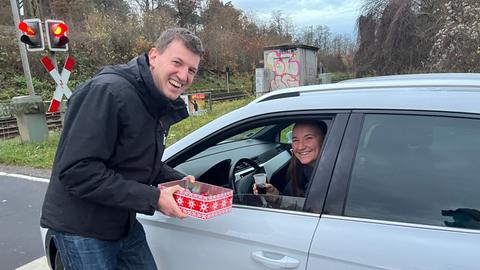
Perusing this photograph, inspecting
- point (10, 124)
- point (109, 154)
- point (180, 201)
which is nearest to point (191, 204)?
point (180, 201)

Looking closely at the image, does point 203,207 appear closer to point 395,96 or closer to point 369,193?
point 369,193

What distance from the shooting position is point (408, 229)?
4.99 feet

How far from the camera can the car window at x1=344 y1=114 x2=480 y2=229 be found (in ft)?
4.92

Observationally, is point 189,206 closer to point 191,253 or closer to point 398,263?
point 191,253

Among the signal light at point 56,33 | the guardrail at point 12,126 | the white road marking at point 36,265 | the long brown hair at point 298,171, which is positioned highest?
the signal light at point 56,33

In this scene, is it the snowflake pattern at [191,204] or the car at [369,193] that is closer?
the car at [369,193]

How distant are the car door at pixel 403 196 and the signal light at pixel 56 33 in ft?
24.7

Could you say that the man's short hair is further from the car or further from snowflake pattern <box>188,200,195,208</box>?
snowflake pattern <box>188,200,195,208</box>

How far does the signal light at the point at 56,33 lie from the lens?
311 inches

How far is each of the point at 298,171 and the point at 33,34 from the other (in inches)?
287

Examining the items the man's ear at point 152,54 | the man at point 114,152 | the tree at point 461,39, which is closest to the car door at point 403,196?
the man at point 114,152

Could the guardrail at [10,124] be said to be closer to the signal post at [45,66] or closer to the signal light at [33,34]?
the signal post at [45,66]

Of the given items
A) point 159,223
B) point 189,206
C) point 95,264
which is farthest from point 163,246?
point 189,206

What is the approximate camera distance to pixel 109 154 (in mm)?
1754
